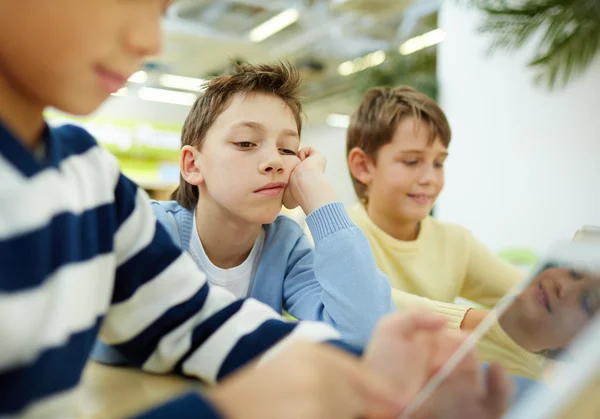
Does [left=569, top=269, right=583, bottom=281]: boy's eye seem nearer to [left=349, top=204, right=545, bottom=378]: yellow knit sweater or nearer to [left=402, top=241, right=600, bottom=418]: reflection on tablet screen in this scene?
[left=402, top=241, right=600, bottom=418]: reflection on tablet screen

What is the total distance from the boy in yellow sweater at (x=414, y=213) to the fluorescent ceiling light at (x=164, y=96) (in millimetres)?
4971

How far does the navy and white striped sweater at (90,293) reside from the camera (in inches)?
11.7

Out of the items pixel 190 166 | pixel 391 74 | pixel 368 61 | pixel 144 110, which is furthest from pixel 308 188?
pixel 144 110

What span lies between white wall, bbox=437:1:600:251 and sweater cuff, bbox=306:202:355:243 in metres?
1.22

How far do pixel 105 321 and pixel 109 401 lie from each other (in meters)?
0.09

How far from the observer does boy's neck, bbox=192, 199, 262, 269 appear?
79 cm

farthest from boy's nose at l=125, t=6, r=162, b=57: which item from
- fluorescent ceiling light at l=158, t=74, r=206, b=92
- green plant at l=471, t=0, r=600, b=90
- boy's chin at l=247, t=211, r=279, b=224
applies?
fluorescent ceiling light at l=158, t=74, r=206, b=92

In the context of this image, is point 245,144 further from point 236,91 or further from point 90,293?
point 90,293

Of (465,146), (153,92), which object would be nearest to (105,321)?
(465,146)

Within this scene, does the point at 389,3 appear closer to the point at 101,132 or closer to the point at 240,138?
the point at 240,138

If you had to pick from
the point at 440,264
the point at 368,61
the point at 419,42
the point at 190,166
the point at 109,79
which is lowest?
the point at 440,264

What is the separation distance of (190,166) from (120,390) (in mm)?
501

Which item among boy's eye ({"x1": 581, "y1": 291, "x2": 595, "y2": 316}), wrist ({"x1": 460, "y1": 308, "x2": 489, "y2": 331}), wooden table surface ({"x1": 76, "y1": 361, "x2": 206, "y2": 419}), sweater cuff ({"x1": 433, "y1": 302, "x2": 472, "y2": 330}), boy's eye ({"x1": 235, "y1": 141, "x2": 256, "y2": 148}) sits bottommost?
sweater cuff ({"x1": 433, "y1": 302, "x2": 472, "y2": 330})

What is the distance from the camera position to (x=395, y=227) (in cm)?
112
